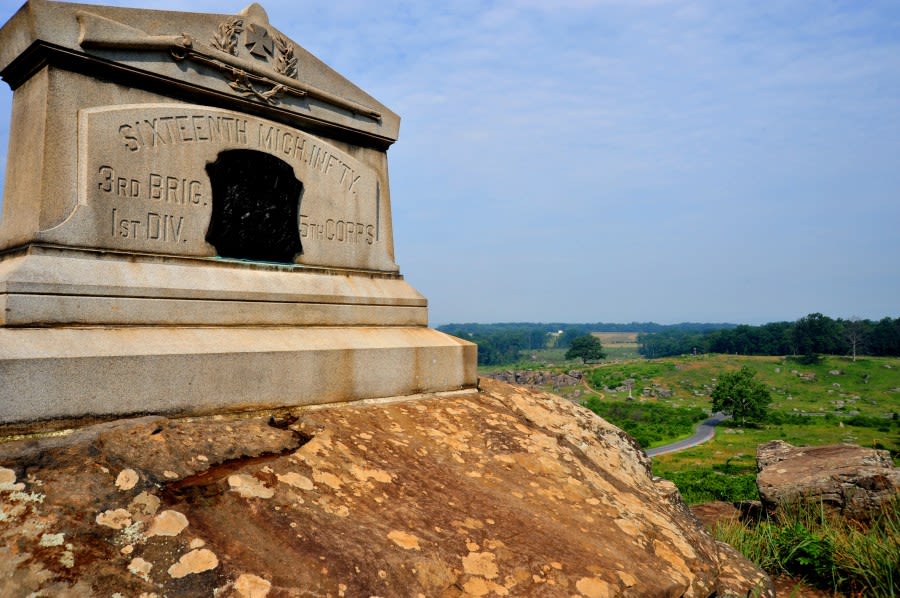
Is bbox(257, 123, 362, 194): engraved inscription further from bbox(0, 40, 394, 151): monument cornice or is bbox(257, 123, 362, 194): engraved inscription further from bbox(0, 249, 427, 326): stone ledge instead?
bbox(0, 249, 427, 326): stone ledge

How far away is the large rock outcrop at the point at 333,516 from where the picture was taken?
2.53 meters

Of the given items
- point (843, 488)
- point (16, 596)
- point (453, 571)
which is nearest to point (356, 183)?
point (453, 571)

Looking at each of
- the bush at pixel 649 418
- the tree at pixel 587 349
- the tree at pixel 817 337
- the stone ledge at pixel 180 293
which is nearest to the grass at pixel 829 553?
the stone ledge at pixel 180 293

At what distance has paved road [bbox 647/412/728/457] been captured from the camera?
54.0 meters

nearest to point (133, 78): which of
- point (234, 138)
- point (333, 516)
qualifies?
point (234, 138)

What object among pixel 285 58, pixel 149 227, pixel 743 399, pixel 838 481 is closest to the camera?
pixel 149 227

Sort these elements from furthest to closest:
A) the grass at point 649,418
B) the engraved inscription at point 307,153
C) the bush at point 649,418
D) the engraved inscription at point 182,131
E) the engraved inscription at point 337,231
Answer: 1. the bush at point 649,418
2. the grass at point 649,418
3. the engraved inscription at point 337,231
4. the engraved inscription at point 307,153
5. the engraved inscription at point 182,131

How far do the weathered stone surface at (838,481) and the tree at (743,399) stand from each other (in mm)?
66481

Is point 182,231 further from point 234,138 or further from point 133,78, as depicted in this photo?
point 133,78

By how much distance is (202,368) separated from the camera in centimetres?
394

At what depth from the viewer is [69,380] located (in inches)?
133

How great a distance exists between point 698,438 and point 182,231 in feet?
216

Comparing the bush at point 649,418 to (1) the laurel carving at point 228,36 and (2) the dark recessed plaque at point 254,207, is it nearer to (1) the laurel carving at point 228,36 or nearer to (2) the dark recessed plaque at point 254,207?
(2) the dark recessed plaque at point 254,207

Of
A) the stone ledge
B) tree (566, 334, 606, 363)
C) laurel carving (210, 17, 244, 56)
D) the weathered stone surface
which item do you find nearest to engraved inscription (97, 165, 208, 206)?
the stone ledge
